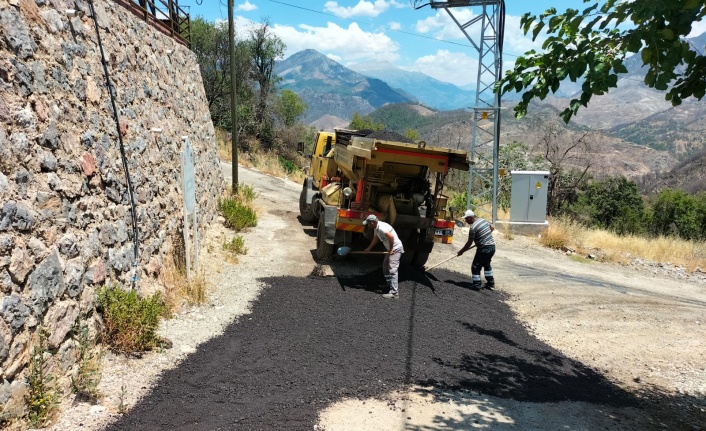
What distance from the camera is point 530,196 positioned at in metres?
15.6

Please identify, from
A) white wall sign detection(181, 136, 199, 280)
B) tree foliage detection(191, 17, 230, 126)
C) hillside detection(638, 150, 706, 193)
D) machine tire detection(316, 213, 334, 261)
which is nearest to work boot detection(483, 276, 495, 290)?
machine tire detection(316, 213, 334, 261)

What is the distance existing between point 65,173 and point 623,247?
15.3m

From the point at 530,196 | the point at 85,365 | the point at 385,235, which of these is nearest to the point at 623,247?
the point at 530,196

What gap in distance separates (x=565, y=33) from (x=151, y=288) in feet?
19.0

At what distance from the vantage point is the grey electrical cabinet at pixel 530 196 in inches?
612

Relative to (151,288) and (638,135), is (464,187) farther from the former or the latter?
(638,135)

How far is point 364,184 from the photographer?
918cm

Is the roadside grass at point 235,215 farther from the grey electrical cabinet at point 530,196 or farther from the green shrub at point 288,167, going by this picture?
the green shrub at point 288,167

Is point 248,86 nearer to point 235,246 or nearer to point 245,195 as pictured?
point 245,195

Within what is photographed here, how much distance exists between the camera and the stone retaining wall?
3.82m

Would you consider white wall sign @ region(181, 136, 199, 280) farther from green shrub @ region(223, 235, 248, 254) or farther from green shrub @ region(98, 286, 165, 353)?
green shrub @ region(223, 235, 248, 254)

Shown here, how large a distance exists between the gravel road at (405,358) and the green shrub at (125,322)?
0.20 m

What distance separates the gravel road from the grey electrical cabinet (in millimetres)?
5481

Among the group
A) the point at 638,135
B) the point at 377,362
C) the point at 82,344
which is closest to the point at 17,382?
the point at 82,344
